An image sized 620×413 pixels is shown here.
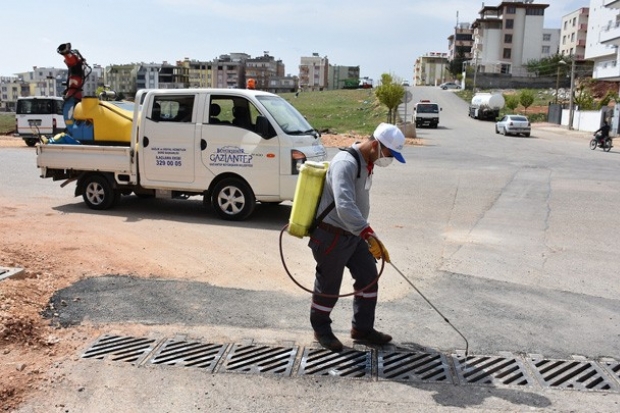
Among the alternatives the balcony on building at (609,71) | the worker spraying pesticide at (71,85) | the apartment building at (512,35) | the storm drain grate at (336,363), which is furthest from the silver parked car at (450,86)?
the storm drain grate at (336,363)

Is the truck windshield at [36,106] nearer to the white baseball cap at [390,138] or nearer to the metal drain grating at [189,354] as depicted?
the metal drain grating at [189,354]

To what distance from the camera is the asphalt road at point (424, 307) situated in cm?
409

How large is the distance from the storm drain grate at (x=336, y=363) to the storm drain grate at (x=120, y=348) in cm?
126

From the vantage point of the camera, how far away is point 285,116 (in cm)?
1000

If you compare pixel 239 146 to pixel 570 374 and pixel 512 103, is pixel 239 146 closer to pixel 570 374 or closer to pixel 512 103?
pixel 570 374

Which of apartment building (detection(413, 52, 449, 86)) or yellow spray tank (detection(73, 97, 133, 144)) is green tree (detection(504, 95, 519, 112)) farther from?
apartment building (detection(413, 52, 449, 86))

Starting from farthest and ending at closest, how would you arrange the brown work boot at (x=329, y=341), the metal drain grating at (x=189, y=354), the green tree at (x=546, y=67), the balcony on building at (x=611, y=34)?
1. the green tree at (x=546, y=67)
2. the balcony on building at (x=611, y=34)
3. the brown work boot at (x=329, y=341)
4. the metal drain grating at (x=189, y=354)

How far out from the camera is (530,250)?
857 centimetres

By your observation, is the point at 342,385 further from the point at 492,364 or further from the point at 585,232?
the point at 585,232

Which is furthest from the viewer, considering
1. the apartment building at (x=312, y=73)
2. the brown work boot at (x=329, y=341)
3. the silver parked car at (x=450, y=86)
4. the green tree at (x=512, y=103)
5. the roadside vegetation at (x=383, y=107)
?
the apartment building at (x=312, y=73)

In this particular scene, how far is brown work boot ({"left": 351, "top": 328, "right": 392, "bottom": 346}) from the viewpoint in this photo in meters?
4.97

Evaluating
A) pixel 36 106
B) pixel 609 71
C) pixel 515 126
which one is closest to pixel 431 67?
pixel 609 71

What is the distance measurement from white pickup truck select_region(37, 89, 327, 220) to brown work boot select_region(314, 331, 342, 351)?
4.84 m

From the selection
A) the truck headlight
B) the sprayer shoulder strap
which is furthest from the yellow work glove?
the truck headlight
